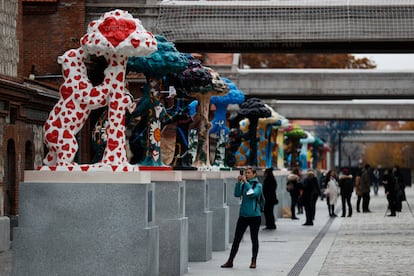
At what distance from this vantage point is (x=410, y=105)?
65500 mm

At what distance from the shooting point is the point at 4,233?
24266 millimetres

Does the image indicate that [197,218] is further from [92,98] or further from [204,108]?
[92,98]

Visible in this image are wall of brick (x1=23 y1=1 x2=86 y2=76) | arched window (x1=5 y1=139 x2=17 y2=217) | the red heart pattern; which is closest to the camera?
the red heart pattern

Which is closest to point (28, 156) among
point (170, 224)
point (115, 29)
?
point (170, 224)

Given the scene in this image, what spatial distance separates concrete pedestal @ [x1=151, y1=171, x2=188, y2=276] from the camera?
Result: 60.7ft

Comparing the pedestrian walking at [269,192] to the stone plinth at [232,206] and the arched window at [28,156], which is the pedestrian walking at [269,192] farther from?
the arched window at [28,156]

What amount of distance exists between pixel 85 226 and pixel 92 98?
6.02 ft

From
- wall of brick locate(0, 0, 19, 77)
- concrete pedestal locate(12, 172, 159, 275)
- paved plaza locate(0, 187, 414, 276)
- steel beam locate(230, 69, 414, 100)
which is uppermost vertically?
steel beam locate(230, 69, 414, 100)

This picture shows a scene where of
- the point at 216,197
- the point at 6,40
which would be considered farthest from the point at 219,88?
the point at 6,40

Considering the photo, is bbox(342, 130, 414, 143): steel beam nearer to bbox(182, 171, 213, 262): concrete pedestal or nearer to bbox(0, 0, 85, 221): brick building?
bbox(0, 0, 85, 221): brick building

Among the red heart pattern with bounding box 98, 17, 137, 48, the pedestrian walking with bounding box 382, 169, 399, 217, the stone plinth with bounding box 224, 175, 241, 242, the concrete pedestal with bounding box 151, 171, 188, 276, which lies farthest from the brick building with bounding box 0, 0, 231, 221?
the pedestrian walking with bounding box 382, 169, 399, 217

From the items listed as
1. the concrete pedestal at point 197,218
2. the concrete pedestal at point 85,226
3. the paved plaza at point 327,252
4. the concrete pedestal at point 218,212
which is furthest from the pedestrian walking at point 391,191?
the concrete pedestal at point 85,226

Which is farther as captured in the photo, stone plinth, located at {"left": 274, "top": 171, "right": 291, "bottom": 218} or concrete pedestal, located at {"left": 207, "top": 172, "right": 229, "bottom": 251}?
stone plinth, located at {"left": 274, "top": 171, "right": 291, "bottom": 218}

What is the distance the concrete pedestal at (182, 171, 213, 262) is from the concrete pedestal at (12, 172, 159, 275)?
605cm
